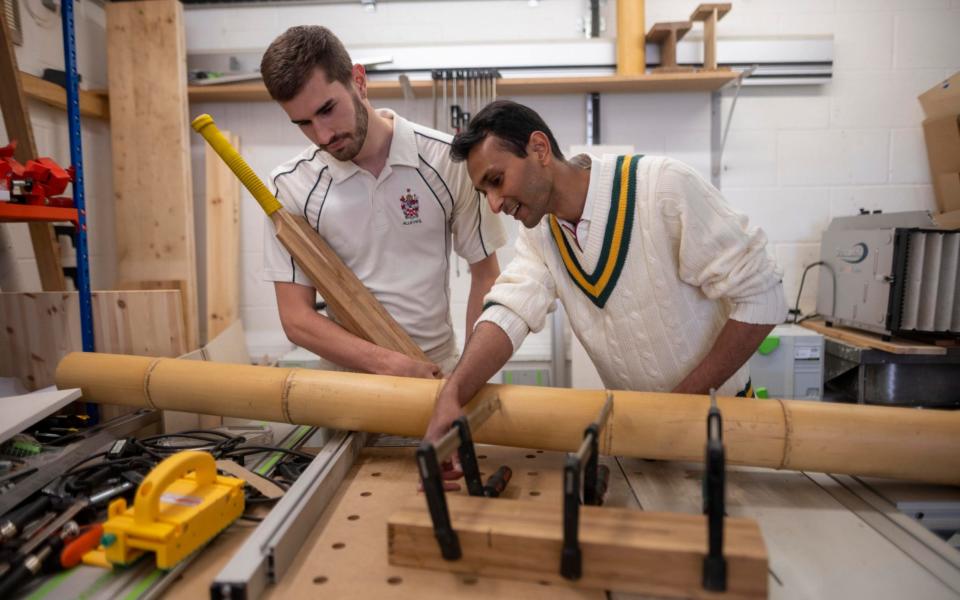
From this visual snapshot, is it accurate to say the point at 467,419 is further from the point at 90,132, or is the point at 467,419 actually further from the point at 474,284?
the point at 90,132

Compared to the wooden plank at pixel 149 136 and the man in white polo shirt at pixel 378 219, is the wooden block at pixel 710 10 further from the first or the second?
the wooden plank at pixel 149 136

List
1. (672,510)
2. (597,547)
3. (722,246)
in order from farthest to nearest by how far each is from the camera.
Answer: (722,246)
(672,510)
(597,547)

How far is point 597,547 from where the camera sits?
74 cm

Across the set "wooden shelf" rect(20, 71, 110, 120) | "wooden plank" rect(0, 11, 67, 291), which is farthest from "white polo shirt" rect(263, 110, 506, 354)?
"wooden shelf" rect(20, 71, 110, 120)

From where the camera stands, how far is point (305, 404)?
4.12 ft

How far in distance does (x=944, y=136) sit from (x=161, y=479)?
3.48 metres

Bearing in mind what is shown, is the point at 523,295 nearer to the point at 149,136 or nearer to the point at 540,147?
the point at 540,147

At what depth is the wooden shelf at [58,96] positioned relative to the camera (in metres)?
2.30

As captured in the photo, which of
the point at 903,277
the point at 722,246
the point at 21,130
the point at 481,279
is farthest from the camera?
the point at 903,277

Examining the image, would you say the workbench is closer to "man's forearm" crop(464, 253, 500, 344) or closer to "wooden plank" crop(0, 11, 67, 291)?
"man's forearm" crop(464, 253, 500, 344)

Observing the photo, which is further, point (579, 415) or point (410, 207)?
point (410, 207)

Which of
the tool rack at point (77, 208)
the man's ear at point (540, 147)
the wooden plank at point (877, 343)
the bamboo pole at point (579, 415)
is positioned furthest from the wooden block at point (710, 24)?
the tool rack at point (77, 208)

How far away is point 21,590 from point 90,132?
2.82 meters

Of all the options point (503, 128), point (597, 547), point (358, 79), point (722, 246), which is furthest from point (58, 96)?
point (597, 547)
